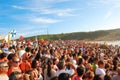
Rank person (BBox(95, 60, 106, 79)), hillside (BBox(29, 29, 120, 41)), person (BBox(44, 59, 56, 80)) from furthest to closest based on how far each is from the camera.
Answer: hillside (BBox(29, 29, 120, 41)), person (BBox(95, 60, 106, 79)), person (BBox(44, 59, 56, 80))

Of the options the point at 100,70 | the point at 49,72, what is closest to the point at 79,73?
the point at 49,72

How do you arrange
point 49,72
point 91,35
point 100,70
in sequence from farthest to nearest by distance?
1. point 91,35
2. point 100,70
3. point 49,72

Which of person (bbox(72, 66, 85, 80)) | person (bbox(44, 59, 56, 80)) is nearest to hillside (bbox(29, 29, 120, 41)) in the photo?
person (bbox(44, 59, 56, 80))

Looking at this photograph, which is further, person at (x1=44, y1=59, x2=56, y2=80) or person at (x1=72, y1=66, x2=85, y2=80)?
person at (x1=44, y1=59, x2=56, y2=80)

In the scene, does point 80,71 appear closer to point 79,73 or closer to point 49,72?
point 79,73

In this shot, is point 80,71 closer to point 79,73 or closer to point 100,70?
point 79,73

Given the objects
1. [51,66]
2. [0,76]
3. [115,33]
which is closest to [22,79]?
[0,76]

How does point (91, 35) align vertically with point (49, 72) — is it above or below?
below

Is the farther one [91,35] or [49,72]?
[91,35]

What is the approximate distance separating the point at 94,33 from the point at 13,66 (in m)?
171

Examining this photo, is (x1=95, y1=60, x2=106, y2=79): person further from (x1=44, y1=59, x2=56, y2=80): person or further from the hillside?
the hillside

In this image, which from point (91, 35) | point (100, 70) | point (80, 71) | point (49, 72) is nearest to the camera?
point (80, 71)

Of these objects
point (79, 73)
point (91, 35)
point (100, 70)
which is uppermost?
point (79, 73)

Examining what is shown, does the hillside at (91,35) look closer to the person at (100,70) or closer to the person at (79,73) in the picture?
the person at (100,70)
